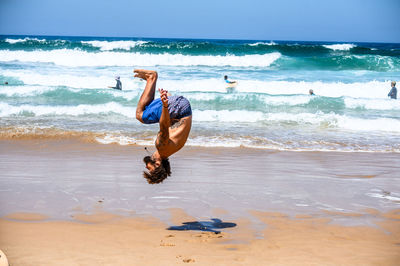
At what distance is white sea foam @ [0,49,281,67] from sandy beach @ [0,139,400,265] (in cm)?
2567

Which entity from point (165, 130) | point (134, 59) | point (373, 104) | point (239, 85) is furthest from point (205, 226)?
point (134, 59)

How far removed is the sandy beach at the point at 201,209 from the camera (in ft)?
16.4

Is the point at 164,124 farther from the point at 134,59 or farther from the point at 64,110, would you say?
the point at 134,59

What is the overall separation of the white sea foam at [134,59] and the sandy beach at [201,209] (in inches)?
1011

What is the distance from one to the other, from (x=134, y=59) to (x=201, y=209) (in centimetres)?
3188

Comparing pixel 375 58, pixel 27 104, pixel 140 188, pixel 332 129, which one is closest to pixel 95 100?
pixel 27 104

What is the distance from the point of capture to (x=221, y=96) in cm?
1972

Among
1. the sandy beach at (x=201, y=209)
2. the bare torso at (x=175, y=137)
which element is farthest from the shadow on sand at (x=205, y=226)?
the bare torso at (x=175, y=137)

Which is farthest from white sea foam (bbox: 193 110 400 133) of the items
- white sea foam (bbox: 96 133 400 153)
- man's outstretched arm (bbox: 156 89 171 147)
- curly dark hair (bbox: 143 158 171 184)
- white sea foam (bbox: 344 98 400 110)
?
man's outstretched arm (bbox: 156 89 171 147)

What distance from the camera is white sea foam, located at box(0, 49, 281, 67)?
117 feet

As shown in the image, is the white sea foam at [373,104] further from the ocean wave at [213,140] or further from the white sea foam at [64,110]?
the white sea foam at [64,110]

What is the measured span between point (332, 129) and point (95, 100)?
973 cm

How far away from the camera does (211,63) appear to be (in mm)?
35750

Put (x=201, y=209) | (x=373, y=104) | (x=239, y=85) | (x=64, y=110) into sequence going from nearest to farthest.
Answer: (x=201, y=209) < (x=64, y=110) < (x=373, y=104) < (x=239, y=85)
